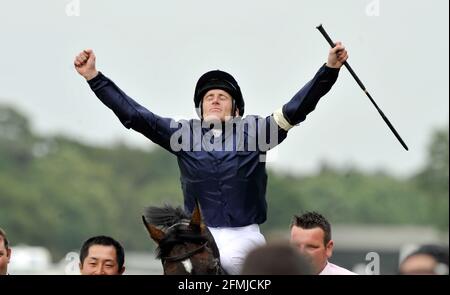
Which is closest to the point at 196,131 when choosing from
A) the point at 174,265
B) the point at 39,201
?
the point at 174,265

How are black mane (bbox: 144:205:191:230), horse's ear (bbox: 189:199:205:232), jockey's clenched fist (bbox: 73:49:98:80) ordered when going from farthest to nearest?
jockey's clenched fist (bbox: 73:49:98:80) → black mane (bbox: 144:205:191:230) → horse's ear (bbox: 189:199:205:232)

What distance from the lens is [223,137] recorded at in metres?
11.1

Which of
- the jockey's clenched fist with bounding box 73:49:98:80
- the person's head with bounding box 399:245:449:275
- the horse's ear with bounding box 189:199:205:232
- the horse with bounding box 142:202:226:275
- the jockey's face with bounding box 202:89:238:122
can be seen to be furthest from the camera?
the jockey's clenched fist with bounding box 73:49:98:80

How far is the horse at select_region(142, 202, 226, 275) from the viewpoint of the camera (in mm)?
9797

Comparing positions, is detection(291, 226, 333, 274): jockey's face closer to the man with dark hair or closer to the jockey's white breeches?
the man with dark hair

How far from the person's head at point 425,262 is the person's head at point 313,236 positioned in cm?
201

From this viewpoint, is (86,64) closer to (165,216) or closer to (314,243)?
(165,216)

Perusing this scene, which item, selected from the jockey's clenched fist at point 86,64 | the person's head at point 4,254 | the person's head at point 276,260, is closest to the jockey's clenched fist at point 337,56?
the jockey's clenched fist at point 86,64

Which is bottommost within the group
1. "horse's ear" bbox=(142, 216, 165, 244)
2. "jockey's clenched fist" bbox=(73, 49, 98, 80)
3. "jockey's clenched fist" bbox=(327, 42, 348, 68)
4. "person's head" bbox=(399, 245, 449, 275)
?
"person's head" bbox=(399, 245, 449, 275)

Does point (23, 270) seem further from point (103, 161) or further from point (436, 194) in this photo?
point (103, 161)

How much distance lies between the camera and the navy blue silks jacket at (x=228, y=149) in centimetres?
1095

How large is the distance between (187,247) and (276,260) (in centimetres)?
236

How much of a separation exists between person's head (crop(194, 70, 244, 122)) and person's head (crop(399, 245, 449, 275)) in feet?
6.88

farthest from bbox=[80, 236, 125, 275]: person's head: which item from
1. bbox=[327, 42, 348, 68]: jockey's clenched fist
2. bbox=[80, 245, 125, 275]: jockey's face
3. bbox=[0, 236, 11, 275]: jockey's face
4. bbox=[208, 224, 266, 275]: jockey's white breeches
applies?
bbox=[327, 42, 348, 68]: jockey's clenched fist
